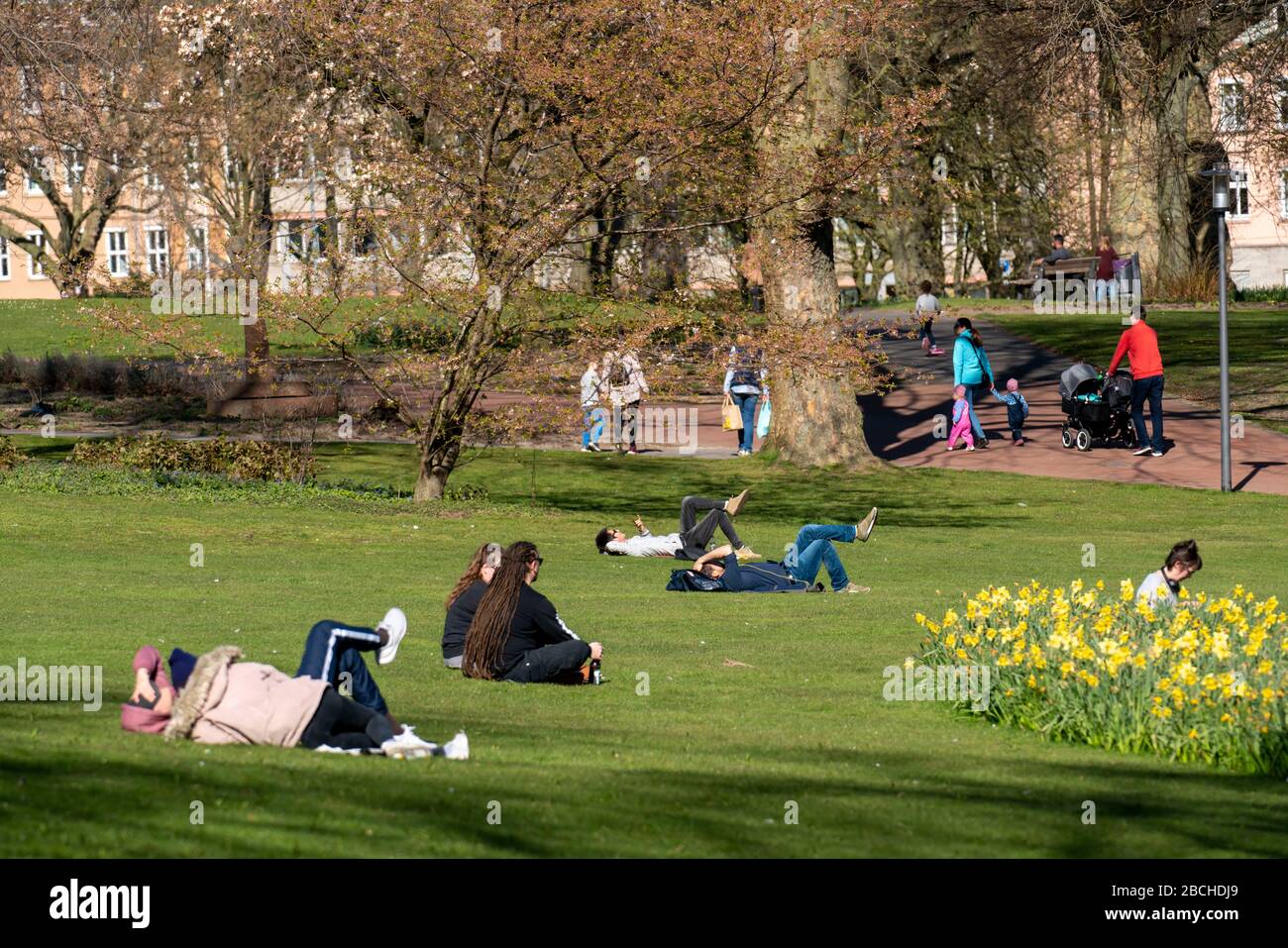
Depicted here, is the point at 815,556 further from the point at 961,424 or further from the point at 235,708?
the point at 961,424

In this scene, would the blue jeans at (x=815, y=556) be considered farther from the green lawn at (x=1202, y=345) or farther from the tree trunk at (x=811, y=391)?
the green lawn at (x=1202, y=345)

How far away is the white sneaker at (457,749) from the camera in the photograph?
29.1 ft

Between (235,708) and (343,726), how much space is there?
1.84ft

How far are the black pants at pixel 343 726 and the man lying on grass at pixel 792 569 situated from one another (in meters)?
8.06

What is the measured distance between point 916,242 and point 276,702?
160 feet

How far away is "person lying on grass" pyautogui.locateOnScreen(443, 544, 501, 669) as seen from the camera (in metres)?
12.4

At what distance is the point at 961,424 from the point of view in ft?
103

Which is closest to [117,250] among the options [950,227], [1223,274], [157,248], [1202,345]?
[157,248]

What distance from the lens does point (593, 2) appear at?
Result: 21.5 m

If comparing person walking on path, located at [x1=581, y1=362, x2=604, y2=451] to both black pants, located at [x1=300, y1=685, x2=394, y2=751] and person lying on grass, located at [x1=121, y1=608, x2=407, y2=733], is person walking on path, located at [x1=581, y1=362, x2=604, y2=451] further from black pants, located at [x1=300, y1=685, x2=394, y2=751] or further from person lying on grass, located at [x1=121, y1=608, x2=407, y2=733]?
black pants, located at [x1=300, y1=685, x2=394, y2=751]

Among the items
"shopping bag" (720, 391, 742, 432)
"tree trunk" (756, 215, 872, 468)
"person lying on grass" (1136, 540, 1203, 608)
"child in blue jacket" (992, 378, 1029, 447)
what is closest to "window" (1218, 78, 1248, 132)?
"child in blue jacket" (992, 378, 1029, 447)

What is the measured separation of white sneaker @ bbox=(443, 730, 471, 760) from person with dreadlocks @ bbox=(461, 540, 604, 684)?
2.89 m
